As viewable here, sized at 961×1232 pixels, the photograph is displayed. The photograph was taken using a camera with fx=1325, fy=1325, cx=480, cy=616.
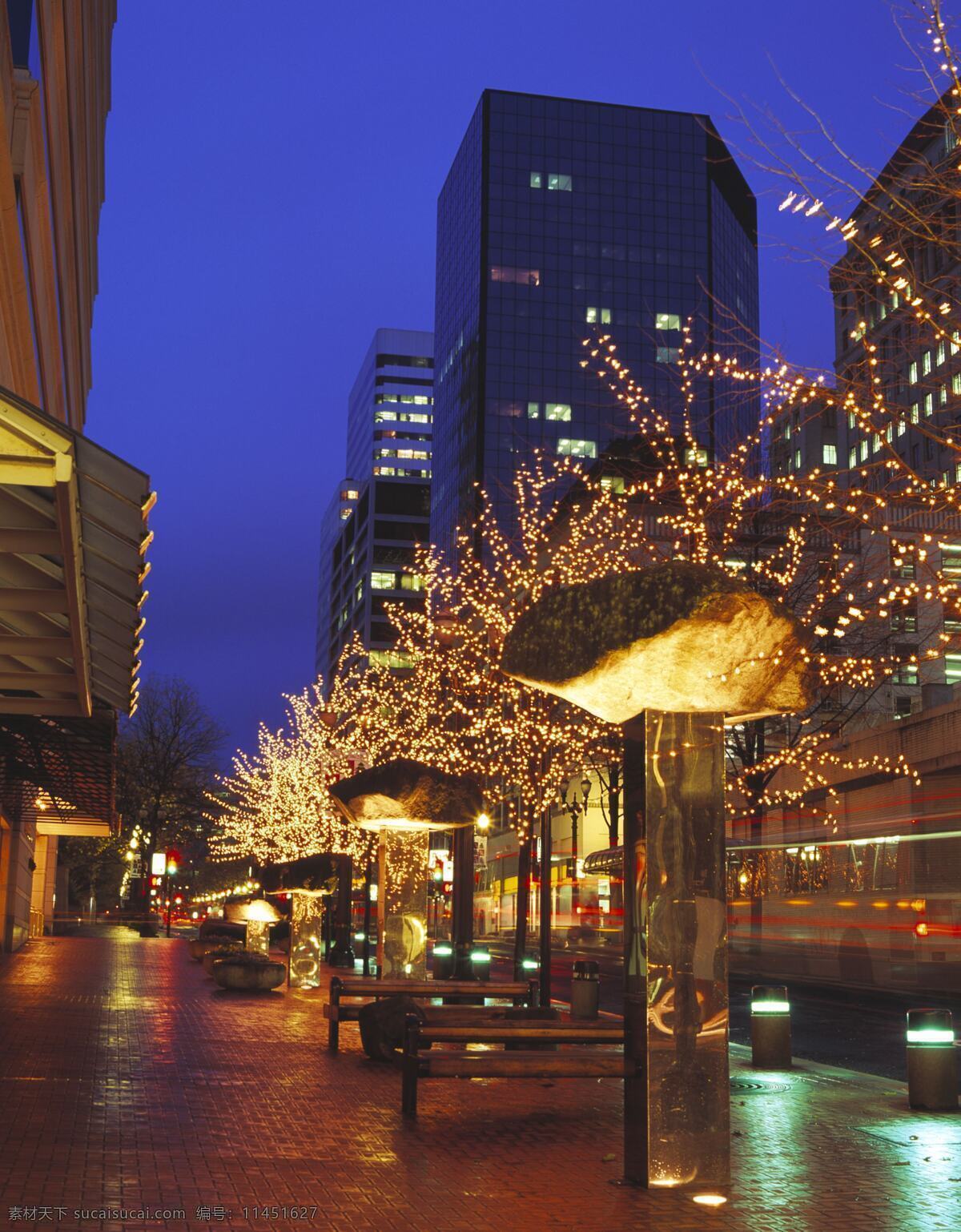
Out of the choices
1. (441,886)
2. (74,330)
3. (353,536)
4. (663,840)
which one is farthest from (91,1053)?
(353,536)

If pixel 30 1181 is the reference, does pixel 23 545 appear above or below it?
above

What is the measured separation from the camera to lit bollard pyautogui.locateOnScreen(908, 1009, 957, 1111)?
449 inches

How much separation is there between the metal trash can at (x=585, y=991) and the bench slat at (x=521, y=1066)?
700cm

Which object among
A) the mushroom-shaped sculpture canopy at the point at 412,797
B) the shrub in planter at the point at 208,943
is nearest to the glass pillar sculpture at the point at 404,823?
the mushroom-shaped sculpture canopy at the point at 412,797

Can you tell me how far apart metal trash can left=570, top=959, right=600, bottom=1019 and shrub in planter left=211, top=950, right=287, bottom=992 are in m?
7.84

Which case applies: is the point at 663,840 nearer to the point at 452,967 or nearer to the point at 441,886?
the point at 452,967

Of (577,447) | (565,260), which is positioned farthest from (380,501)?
(565,260)

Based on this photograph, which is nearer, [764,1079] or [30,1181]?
[30,1181]

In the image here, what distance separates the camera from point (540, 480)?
87.4ft

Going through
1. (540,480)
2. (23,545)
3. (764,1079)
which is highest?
(540,480)

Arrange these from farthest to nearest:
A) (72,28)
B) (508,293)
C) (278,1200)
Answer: (508,293), (72,28), (278,1200)

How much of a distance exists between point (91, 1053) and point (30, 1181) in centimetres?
658

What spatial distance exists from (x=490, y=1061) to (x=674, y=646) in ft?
12.3

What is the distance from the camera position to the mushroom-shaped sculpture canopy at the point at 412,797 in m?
19.7
